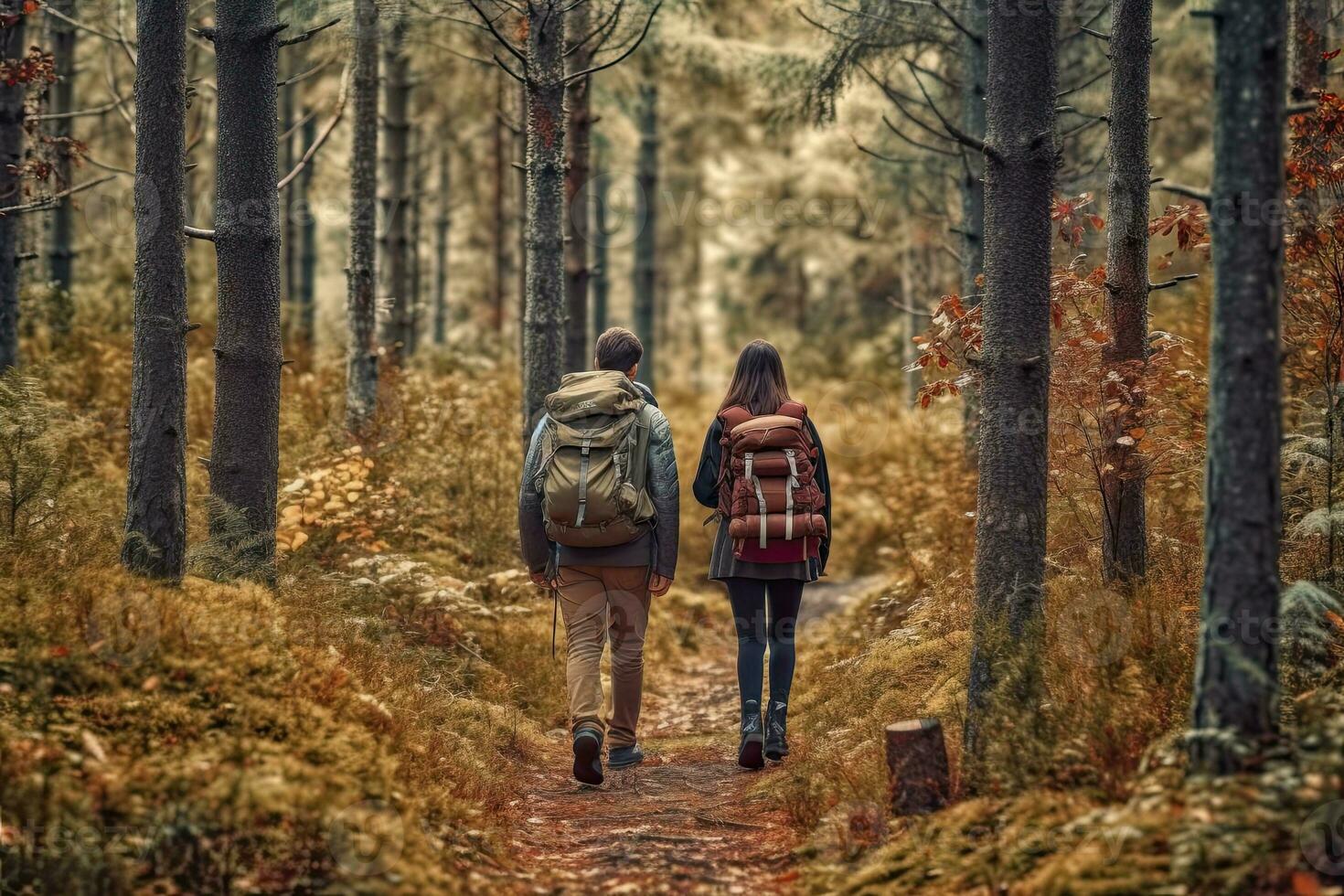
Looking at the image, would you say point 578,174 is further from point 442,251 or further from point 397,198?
point 442,251

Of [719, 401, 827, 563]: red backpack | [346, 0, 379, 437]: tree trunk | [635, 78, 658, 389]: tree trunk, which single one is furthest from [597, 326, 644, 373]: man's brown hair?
[635, 78, 658, 389]: tree trunk

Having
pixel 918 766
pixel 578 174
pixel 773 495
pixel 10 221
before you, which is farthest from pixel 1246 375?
pixel 10 221

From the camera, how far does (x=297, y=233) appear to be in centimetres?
2358

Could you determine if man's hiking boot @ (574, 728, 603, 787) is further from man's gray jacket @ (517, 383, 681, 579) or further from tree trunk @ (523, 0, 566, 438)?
tree trunk @ (523, 0, 566, 438)

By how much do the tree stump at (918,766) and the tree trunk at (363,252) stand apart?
283 inches

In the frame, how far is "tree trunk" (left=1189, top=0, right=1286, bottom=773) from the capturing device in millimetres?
4398

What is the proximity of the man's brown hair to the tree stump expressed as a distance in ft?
9.42

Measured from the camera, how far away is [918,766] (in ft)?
17.8

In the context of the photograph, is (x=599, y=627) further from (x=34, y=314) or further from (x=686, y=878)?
(x=34, y=314)

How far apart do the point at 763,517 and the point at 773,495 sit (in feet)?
0.49

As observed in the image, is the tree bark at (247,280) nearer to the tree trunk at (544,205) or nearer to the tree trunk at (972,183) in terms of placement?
the tree trunk at (544,205)

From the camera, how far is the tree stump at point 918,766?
5398 millimetres

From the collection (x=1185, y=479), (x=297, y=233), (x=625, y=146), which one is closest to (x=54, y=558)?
(x=1185, y=479)

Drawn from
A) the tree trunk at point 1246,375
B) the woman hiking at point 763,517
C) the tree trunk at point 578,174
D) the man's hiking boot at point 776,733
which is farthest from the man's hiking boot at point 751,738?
the tree trunk at point 578,174
